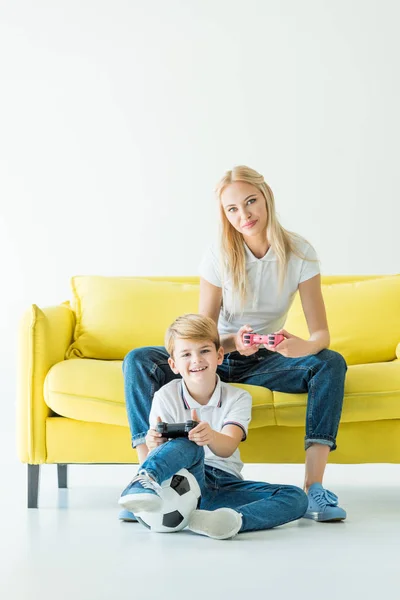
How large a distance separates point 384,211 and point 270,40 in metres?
0.94

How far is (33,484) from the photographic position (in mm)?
2725

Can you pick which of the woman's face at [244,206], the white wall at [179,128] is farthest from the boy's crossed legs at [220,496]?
the white wall at [179,128]

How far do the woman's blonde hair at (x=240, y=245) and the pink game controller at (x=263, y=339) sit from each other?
0.18 metres

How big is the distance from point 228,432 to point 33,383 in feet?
2.20

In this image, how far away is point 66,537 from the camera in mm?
2307

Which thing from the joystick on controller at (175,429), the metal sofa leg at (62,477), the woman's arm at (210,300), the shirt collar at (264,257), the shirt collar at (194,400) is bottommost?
the metal sofa leg at (62,477)

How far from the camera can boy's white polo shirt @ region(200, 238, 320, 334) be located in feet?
8.82

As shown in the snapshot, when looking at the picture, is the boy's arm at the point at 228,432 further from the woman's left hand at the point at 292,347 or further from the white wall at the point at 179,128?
the white wall at the point at 179,128

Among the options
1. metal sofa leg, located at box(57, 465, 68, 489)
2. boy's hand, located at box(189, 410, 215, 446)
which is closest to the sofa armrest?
metal sofa leg, located at box(57, 465, 68, 489)

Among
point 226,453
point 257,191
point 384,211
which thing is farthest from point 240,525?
point 384,211

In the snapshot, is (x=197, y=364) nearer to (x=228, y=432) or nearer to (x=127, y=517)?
(x=228, y=432)

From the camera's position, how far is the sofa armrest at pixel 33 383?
2707 mm

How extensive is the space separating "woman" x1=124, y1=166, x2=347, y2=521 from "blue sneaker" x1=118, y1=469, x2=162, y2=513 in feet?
1.10

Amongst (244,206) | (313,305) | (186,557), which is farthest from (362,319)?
(186,557)
